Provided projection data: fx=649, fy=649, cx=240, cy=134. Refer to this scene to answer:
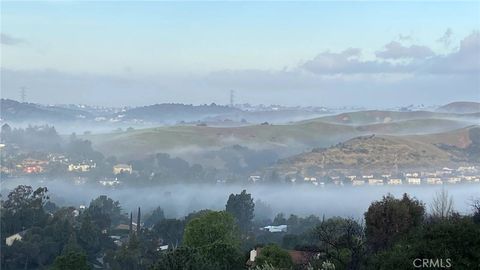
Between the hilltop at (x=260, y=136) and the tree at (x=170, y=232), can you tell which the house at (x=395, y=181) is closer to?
the hilltop at (x=260, y=136)

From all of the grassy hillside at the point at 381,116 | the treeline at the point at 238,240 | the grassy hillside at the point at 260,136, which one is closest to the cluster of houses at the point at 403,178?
the grassy hillside at the point at 260,136

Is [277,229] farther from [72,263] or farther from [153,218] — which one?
[72,263]

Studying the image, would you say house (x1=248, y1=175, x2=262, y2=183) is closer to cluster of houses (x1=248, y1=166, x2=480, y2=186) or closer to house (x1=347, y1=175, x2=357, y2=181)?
cluster of houses (x1=248, y1=166, x2=480, y2=186)

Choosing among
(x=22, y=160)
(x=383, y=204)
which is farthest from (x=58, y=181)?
(x=383, y=204)

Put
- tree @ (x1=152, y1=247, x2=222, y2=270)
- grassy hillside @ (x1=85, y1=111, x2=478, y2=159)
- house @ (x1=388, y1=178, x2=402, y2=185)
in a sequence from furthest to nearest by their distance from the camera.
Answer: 1. grassy hillside @ (x1=85, y1=111, x2=478, y2=159)
2. house @ (x1=388, y1=178, x2=402, y2=185)
3. tree @ (x1=152, y1=247, x2=222, y2=270)

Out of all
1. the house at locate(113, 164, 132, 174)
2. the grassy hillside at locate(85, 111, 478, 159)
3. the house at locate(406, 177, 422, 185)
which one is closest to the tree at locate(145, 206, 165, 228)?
the house at locate(406, 177, 422, 185)
